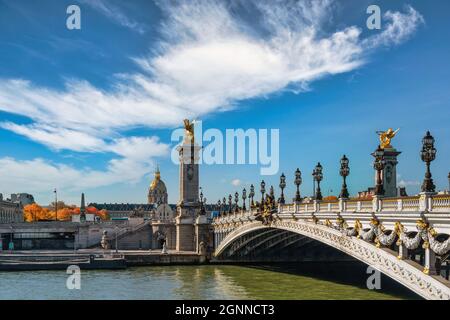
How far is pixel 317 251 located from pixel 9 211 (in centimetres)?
8219

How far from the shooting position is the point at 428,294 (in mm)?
20203

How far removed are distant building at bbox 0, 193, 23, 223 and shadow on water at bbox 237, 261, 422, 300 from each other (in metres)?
71.4

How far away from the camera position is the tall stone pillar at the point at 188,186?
76062mm

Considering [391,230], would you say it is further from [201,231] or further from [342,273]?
[201,231]

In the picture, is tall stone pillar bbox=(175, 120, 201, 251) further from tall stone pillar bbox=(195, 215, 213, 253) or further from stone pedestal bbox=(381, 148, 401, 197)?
stone pedestal bbox=(381, 148, 401, 197)

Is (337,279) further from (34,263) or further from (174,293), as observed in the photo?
(34,263)

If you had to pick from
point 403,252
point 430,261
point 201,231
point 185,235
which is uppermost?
point 403,252

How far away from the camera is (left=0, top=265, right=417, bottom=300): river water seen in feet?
131

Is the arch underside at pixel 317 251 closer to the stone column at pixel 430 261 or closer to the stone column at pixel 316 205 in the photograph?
the stone column at pixel 430 261

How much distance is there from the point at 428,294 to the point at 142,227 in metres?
66.1

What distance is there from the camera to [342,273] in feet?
178

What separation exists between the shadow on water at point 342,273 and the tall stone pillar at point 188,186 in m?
14.1
